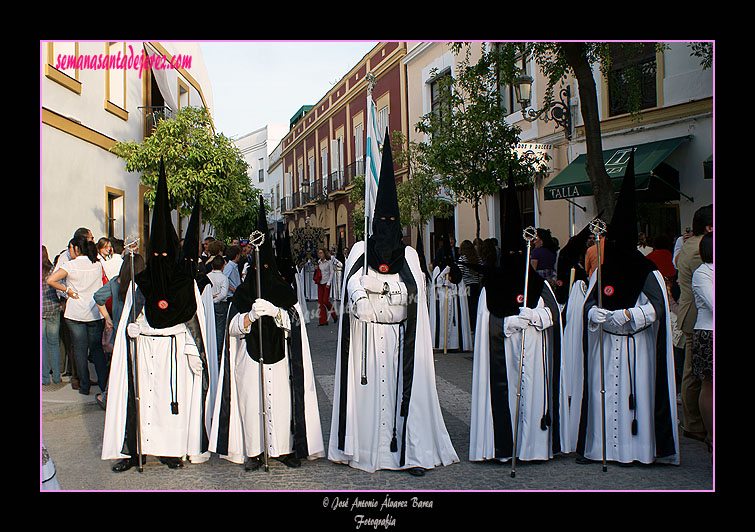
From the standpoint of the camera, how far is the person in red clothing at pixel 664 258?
7.93 metres

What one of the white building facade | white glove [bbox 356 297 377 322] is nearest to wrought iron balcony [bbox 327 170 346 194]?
the white building facade

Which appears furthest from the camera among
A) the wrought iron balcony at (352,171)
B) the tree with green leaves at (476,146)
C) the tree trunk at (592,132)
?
the wrought iron balcony at (352,171)

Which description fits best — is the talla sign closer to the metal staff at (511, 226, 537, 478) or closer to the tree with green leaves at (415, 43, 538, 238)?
the tree with green leaves at (415, 43, 538, 238)

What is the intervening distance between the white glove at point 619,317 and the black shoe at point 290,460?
8.93ft

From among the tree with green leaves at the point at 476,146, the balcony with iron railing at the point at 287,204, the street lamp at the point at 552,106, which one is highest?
the balcony with iron railing at the point at 287,204

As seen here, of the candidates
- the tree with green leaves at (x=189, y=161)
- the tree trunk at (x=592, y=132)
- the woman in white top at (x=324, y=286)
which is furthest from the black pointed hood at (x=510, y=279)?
the woman in white top at (x=324, y=286)

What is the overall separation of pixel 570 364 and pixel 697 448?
1230mm

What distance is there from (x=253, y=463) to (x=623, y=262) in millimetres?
3309

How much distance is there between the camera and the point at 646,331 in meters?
5.35

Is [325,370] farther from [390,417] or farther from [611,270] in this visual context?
[611,270]

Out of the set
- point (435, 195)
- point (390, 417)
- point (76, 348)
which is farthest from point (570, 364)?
point (435, 195)

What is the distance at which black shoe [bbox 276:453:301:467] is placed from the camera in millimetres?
5328

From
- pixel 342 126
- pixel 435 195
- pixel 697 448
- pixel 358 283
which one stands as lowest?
pixel 697 448

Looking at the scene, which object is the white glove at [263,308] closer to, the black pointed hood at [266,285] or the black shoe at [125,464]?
the black pointed hood at [266,285]
